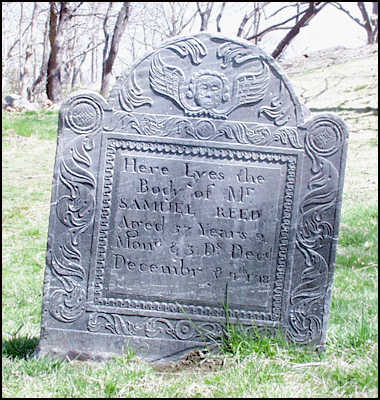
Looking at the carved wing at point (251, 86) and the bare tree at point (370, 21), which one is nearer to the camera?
the carved wing at point (251, 86)

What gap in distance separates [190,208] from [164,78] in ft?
2.88

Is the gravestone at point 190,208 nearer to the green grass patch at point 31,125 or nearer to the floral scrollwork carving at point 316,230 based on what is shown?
the floral scrollwork carving at point 316,230

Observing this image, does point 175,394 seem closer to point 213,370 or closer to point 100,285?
point 213,370

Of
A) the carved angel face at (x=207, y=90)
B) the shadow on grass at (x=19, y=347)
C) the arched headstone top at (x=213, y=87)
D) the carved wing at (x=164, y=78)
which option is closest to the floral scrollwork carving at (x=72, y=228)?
the shadow on grass at (x=19, y=347)

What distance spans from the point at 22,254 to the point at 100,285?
2513mm

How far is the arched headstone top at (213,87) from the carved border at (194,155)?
0.45 feet

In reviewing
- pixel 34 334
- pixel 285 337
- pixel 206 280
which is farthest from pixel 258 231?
pixel 34 334

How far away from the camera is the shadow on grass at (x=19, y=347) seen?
3.67 metres

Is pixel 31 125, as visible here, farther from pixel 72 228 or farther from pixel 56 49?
pixel 72 228

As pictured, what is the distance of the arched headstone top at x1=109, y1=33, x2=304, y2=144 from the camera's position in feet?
12.0

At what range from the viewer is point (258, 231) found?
3.73 metres

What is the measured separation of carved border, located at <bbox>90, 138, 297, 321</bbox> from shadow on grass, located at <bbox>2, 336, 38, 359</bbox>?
22.4 inches

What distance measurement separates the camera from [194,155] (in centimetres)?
370

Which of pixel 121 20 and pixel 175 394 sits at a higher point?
pixel 121 20
